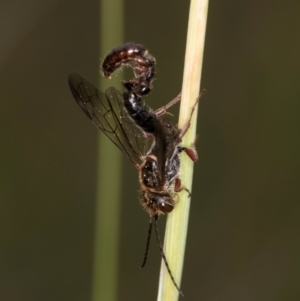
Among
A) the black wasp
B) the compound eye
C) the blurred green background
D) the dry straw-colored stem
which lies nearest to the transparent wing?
the black wasp

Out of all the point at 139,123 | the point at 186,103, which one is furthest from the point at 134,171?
the point at 186,103

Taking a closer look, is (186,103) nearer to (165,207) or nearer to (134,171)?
(165,207)

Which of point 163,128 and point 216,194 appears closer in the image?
point 163,128

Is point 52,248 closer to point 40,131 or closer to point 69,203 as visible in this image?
point 69,203

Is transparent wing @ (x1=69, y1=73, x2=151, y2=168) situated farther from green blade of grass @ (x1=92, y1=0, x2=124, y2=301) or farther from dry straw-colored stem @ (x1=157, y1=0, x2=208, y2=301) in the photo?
dry straw-colored stem @ (x1=157, y1=0, x2=208, y2=301)

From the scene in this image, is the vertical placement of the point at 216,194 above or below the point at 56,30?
below

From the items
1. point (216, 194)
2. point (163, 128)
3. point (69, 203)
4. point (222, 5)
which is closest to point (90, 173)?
point (69, 203)

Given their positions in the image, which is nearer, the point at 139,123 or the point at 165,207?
the point at 165,207
